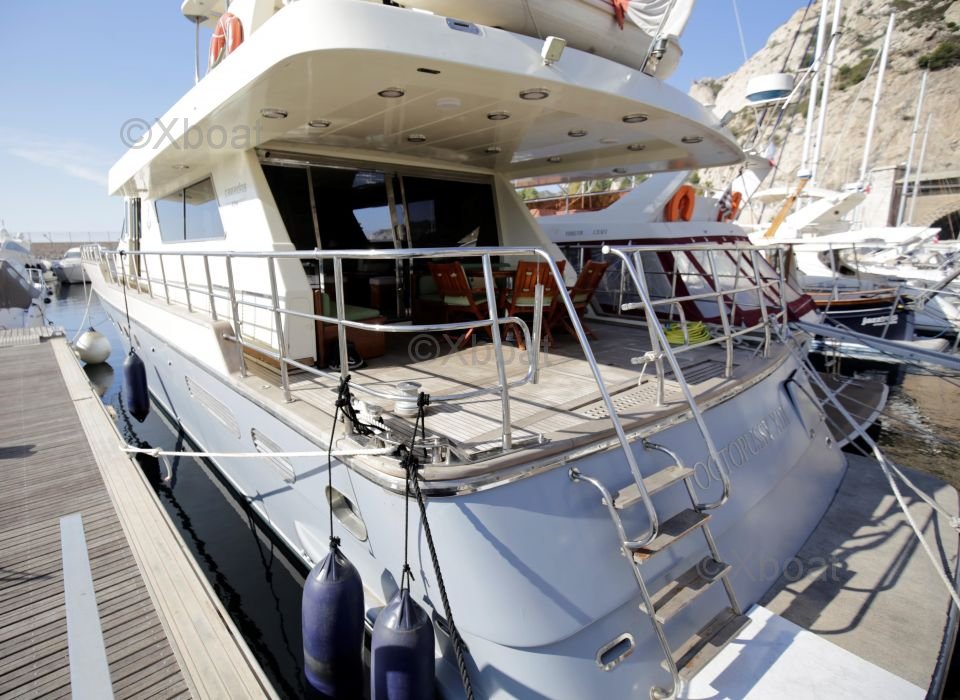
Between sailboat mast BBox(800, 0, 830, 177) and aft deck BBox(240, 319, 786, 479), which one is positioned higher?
sailboat mast BBox(800, 0, 830, 177)

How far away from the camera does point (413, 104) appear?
3736 mm

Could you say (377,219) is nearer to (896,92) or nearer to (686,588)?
(686,588)

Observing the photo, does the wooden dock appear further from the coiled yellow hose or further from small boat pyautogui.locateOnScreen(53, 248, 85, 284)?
small boat pyautogui.locateOnScreen(53, 248, 85, 284)

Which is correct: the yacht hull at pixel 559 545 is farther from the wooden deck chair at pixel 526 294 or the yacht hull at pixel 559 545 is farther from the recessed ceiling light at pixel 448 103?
the recessed ceiling light at pixel 448 103

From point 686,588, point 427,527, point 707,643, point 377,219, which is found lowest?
point 707,643

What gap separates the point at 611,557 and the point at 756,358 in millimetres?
2340

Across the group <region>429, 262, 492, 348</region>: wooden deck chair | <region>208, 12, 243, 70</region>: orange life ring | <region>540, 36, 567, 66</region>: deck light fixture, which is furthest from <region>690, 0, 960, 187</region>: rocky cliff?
<region>208, 12, 243, 70</region>: orange life ring

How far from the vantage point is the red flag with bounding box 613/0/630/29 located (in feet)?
12.1

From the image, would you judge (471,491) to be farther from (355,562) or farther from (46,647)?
(46,647)

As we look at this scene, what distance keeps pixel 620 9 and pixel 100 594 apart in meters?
5.30

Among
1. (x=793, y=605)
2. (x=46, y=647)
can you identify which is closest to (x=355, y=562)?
(x=46, y=647)

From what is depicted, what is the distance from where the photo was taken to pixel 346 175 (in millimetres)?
5430

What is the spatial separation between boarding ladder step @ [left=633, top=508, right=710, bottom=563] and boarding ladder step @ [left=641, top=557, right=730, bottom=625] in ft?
0.80

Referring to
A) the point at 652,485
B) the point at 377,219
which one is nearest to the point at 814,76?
the point at 377,219
